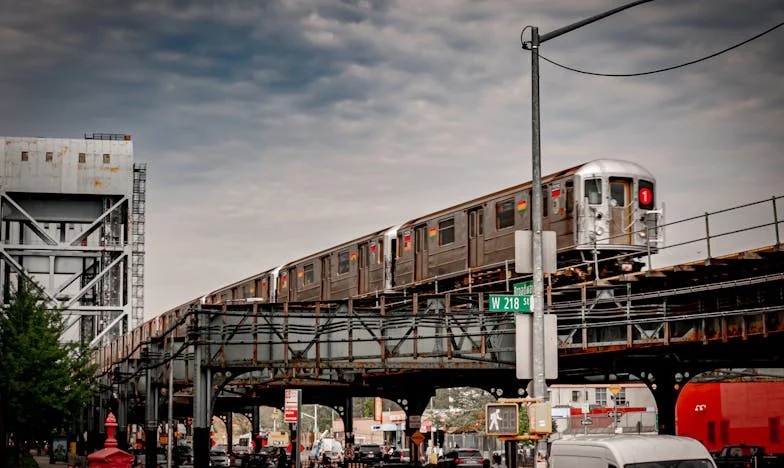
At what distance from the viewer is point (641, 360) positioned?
38.7 metres

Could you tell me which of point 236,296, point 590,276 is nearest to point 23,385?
point 236,296

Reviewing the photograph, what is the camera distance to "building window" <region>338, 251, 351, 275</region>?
2053 inches

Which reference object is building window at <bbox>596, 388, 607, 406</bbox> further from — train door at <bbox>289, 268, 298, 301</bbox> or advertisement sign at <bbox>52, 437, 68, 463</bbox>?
train door at <bbox>289, 268, 298, 301</bbox>

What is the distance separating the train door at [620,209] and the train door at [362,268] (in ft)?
48.5

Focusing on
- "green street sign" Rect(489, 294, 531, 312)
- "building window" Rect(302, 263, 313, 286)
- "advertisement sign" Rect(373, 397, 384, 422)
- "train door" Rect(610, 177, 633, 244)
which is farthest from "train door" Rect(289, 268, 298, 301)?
"advertisement sign" Rect(373, 397, 384, 422)

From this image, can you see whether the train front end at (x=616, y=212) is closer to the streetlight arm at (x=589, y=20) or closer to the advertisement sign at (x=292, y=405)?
the advertisement sign at (x=292, y=405)

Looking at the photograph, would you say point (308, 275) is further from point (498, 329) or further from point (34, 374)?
point (498, 329)

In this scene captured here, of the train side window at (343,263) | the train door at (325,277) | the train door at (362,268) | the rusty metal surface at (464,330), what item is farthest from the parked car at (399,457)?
the rusty metal surface at (464,330)

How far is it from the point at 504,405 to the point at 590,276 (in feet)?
73.6

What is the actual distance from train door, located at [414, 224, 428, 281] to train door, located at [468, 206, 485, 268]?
139 inches

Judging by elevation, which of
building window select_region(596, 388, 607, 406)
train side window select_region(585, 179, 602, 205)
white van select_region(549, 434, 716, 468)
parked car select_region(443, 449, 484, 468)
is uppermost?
train side window select_region(585, 179, 602, 205)

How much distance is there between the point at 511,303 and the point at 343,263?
3362 centimetres

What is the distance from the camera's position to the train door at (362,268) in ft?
165

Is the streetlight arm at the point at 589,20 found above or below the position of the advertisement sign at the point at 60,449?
above
